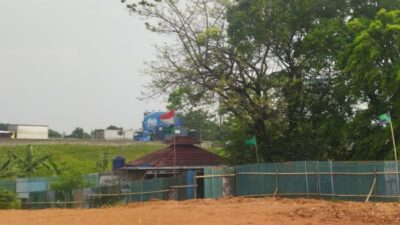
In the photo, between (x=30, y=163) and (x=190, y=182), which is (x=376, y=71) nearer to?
(x=190, y=182)

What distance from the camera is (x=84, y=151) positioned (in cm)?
6303

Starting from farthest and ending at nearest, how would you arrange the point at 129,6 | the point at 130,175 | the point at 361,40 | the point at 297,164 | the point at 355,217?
the point at 130,175 → the point at 129,6 → the point at 361,40 → the point at 297,164 → the point at 355,217

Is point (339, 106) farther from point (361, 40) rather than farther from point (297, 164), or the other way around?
point (297, 164)

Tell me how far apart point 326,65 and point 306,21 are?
277 centimetres

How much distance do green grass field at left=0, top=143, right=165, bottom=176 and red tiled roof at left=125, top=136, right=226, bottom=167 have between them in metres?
21.7

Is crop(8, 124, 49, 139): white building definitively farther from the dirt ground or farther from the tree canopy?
the dirt ground

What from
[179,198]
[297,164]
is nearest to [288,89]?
[297,164]

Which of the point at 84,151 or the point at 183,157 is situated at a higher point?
the point at 84,151

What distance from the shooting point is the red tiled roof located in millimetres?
31947

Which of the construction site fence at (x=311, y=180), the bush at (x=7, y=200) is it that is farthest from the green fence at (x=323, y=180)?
the bush at (x=7, y=200)

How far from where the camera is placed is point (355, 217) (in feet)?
51.5

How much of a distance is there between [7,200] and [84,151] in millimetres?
30532

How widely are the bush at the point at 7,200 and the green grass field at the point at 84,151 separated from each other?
20.8 metres

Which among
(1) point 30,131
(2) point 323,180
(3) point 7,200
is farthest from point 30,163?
(1) point 30,131
